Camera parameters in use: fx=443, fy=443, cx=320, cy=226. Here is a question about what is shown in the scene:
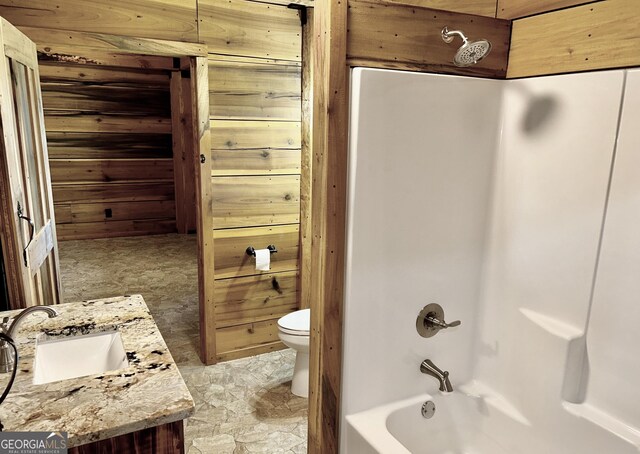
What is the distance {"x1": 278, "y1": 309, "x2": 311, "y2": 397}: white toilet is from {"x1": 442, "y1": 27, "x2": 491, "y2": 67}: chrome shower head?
1.54 metres

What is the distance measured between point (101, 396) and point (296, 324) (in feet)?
4.62

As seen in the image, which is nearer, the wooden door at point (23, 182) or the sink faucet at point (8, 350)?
the sink faucet at point (8, 350)

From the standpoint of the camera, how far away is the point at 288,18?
2768mm

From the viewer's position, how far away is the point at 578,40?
1537 millimetres

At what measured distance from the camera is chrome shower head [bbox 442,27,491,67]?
1.39 metres

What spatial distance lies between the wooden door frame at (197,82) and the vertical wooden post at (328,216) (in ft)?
4.35

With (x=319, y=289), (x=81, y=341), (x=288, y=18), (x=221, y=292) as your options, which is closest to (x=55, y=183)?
(x=221, y=292)

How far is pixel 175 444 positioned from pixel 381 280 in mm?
846

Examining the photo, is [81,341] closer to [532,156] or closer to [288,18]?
[532,156]

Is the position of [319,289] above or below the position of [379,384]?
above

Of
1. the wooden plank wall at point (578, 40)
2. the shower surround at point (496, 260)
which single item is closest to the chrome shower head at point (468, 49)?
the shower surround at point (496, 260)

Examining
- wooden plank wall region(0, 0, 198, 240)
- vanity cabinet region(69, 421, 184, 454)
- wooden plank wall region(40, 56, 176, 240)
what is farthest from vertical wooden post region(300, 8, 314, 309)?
wooden plank wall region(40, 56, 176, 240)

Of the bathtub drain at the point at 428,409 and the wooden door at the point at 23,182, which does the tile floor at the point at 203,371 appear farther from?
the wooden door at the point at 23,182

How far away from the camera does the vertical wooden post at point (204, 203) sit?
2602 mm
